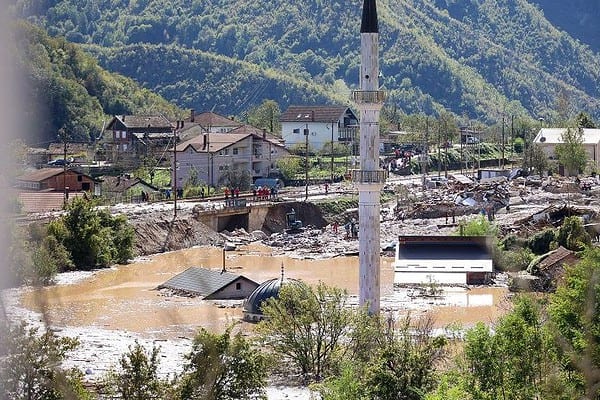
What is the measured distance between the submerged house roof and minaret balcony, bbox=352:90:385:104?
5652 millimetres

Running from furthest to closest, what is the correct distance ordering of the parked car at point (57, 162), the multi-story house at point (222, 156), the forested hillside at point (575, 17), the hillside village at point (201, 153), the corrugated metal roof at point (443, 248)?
the forested hillside at point (575, 17)
the multi-story house at point (222, 156)
the parked car at point (57, 162)
the hillside village at point (201, 153)
the corrugated metal roof at point (443, 248)

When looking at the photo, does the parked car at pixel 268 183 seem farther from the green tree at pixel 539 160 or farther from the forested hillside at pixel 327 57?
the forested hillside at pixel 327 57

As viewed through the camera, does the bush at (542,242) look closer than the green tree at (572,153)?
Yes

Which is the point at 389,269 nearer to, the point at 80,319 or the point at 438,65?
the point at 80,319

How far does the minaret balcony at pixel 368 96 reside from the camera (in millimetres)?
21578

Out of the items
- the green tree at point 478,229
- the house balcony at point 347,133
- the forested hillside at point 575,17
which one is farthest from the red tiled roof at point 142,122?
the forested hillside at point 575,17

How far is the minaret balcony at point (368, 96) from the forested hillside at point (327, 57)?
7093 centimetres

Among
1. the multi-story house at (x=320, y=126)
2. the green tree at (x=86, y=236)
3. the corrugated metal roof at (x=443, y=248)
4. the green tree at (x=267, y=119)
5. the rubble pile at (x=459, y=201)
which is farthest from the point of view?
the green tree at (x=267, y=119)

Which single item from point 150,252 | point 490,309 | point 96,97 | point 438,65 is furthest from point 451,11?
point 490,309

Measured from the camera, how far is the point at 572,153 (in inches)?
2079

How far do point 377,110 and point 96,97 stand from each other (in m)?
44.4

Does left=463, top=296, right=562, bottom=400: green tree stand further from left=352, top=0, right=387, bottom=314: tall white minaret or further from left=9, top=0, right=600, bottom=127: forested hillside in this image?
left=9, top=0, right=600, bottom=127: forested hillside

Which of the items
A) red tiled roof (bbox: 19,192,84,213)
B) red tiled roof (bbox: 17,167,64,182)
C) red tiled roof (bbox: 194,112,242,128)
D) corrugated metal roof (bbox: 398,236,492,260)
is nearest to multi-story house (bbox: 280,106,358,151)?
red tiled roof (bbox: 194,112,242,128)

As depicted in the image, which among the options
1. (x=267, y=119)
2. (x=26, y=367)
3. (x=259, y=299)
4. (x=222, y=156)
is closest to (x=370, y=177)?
(x=259, y=299)
